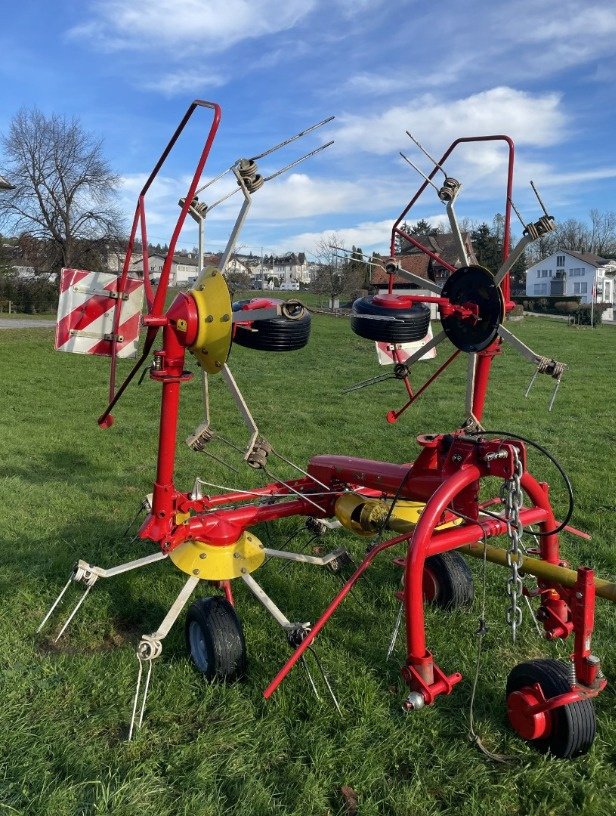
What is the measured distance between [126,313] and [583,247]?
105 m

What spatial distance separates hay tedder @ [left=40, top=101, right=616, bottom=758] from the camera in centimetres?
294

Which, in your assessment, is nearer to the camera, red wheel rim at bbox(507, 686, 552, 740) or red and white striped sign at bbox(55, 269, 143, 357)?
red wheel rim at bbox(507, 686, 552, 740)

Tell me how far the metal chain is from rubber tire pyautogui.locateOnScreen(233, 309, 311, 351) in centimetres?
132

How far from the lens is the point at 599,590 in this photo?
120 inches

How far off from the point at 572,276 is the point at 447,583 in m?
85.0

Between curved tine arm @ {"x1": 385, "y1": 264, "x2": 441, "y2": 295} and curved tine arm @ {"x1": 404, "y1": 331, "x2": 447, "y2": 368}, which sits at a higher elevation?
curved tine arm @ {"x1": 385, "y1": 264, "x2": 441, "y2": 295}

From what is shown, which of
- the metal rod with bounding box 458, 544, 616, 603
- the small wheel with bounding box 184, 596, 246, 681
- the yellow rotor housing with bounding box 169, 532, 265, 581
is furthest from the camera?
the yellow rotor housing with bounding box 169, 532, 265, 581

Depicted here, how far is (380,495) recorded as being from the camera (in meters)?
4.42

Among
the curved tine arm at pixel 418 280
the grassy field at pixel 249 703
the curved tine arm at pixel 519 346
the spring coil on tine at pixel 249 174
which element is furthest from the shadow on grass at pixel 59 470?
the curved tine arm at pixel 519 346

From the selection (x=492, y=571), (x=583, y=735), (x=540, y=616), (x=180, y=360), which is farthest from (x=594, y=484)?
(x=180, y=360)

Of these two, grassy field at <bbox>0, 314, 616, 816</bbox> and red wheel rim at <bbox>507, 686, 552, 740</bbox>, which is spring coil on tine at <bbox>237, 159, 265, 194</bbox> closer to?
grassy field at <bbox>0, 314, 616, 816</bbox>

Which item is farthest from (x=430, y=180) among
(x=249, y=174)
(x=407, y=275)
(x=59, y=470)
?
(x=59, y=470)

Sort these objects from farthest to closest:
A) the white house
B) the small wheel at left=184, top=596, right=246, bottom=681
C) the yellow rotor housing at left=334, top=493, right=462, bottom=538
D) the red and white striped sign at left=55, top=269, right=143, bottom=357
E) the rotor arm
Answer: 1. the white house
2. the rotor arm
3. the red and white striped sign at left=55, top=269, right=143, bottom=357
4. the yellow rotor housing at left=334, top=493, right=462, bottom=538
5. the small wheel at left=184, top=596, right=246, bottom=681

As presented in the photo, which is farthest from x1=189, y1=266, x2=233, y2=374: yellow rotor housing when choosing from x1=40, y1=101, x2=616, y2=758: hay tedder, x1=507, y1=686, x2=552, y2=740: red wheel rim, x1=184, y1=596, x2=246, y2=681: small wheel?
x1=507, y1=686, x2=552, y2=740: red wheel rim
